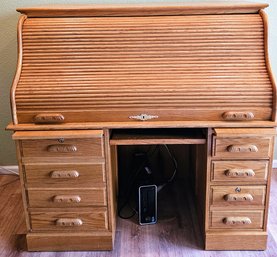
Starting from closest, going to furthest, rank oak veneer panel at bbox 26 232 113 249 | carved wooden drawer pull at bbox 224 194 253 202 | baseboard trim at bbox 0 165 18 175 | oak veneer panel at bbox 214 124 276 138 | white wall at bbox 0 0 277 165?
1. oak veneer panel at bbox 214 124 276 138
2. carved wooden drawer pull at bbox 224 194 253 202
3. oak veneer panel at bbox 26 232 113 249
4. white wall at bbox 0 0 277 165
5. baseboard trim at bbox 0 165 18 175

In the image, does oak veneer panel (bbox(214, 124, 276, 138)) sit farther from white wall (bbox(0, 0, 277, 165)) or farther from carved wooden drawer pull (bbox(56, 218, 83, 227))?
white wall (bbox(0, 0, 277, 165))

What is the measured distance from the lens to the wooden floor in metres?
1.77

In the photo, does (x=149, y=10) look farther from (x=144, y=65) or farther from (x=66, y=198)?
(x=66, y=198)

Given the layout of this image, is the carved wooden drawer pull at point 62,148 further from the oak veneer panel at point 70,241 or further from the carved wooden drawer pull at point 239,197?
the carved wooden drawer pull at point 239,197

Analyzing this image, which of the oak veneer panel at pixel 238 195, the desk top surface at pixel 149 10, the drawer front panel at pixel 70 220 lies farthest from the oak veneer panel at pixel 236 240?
the desk top surface at pixel 149 10

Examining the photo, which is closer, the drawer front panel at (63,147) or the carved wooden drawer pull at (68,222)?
the drawer front panel at (63,147)

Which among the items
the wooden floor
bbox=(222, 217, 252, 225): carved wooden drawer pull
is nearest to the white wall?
the wooden floor

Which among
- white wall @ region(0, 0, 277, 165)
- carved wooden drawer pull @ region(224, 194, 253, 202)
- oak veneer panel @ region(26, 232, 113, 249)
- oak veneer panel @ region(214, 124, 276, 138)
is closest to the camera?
oak veneer panel @ region(214, 124, 276, 138)

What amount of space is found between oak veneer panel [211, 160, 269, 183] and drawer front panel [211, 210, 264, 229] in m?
0.17

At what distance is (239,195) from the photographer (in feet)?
5.48

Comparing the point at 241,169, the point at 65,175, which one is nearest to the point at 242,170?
the point at 241,169

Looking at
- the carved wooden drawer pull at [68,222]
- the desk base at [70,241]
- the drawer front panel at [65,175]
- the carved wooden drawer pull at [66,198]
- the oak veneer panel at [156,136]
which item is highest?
the oak veneer panel at [156,136]

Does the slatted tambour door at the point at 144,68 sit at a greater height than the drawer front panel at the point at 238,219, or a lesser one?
greater

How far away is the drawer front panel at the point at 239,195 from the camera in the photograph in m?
1.67
